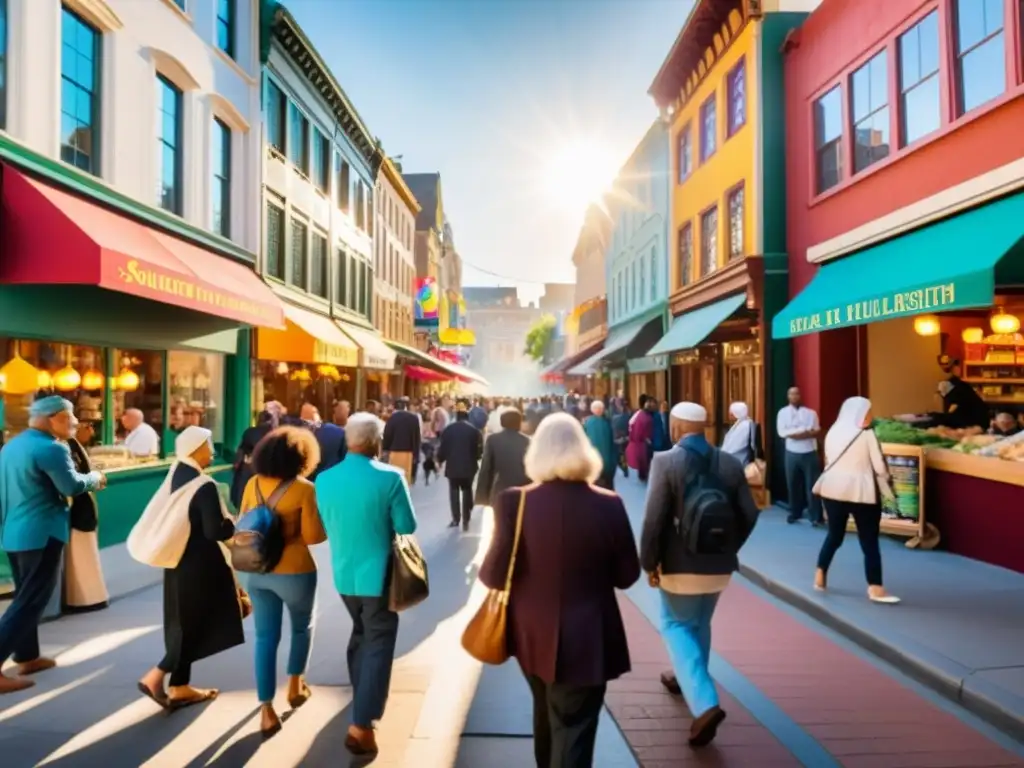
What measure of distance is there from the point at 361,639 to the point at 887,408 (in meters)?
11.1

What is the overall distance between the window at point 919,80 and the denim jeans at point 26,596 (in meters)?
10.5

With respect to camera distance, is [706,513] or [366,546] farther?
[706,513]

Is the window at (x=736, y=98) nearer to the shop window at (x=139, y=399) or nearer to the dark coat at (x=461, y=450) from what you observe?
the dark coat at (x=461, y=450)

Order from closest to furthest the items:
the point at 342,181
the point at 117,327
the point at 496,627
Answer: the point at 496,627
the point at 117,327
the point at 342,181

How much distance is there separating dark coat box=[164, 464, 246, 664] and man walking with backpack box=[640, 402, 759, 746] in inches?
99.3

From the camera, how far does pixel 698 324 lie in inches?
667

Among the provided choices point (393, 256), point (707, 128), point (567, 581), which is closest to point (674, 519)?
point (567, 581)

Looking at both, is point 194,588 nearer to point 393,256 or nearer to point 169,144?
point 169,144

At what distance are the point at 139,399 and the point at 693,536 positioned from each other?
961 cm

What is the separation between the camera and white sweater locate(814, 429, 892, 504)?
707 cm

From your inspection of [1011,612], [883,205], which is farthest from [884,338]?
[1011,612]

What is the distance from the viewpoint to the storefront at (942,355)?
8453mm

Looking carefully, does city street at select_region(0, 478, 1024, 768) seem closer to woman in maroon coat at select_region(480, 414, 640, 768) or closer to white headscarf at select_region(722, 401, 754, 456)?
woman in maroon coat at select_region(480, 414, 640, 768)

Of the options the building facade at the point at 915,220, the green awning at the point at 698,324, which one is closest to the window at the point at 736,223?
the green awning at the point at 698,324
